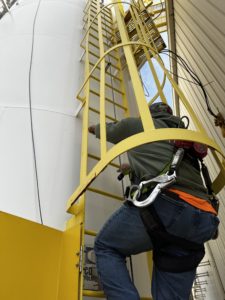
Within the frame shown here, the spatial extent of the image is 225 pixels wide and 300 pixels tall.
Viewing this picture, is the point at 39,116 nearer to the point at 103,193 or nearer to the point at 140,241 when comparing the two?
the point at 103,193

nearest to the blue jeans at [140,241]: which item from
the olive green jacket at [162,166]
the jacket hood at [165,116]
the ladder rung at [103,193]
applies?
the olive green jacket at [162,166]

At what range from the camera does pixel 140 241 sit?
185 centimetres

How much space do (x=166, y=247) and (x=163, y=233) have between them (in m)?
0.16

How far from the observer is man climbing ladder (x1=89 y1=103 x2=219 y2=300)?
175cm

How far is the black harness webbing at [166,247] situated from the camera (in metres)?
1.75

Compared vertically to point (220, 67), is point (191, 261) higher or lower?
lower

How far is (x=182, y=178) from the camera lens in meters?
1.87

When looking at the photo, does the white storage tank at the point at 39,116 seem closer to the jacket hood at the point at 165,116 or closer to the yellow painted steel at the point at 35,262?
the yellow painted steel at the point at 35,262

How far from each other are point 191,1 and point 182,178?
348cm

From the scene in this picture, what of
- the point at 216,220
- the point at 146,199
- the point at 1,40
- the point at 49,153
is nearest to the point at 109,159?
the point at 146,199

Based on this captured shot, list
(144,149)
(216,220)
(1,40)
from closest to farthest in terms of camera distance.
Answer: (216,220), (144,149), (1,40)

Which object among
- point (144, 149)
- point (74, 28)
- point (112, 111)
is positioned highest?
point (74, 28)

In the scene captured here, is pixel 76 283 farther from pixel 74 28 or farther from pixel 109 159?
pixel 74 28

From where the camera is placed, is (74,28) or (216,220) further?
(74,28)
